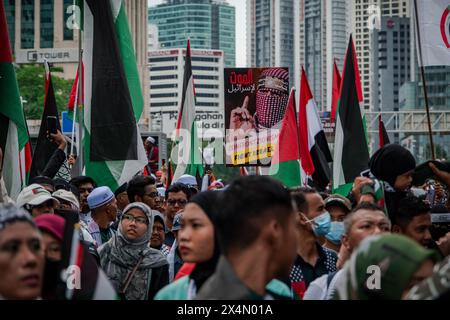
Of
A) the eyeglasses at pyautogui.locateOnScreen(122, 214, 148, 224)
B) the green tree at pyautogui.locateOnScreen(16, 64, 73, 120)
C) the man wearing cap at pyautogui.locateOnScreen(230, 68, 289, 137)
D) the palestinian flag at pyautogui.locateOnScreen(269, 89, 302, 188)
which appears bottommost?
the eyeglasses at pyautogui.locateOnScreen(122, 214, 148, 224)

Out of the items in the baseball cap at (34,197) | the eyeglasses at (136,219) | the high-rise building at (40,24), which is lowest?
the eyeglasses at (136,219)

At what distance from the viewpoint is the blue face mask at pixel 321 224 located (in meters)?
6.73

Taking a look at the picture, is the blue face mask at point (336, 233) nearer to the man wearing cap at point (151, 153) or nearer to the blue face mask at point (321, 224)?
the blue face mask at point (321, 224)

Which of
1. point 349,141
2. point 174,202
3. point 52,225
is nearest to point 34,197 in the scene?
point 52,225

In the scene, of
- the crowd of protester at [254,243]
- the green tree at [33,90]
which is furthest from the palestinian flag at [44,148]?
the green tree at [33,90]

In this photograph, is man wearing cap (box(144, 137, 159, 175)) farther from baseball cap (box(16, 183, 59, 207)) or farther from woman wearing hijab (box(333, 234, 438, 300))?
woman wearing hijab (box(333, 234, 438, 300))

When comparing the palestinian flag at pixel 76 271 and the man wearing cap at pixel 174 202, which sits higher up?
the man wearing cap at pixel 174 202

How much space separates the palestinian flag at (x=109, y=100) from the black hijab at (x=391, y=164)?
279cm

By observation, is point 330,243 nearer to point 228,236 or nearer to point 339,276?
point 339,276

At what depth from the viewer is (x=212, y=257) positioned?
198 inches

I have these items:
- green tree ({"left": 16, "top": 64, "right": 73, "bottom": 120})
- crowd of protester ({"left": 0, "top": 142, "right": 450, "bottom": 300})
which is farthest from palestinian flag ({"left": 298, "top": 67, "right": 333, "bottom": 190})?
green tree ({"left": 16, "top": 64, "right": 73, "bottom": 120})

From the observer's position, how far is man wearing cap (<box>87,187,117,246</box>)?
345 inches

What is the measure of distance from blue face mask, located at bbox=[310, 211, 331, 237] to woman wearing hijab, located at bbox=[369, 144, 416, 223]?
455 mm

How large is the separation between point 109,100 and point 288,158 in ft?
10.8
